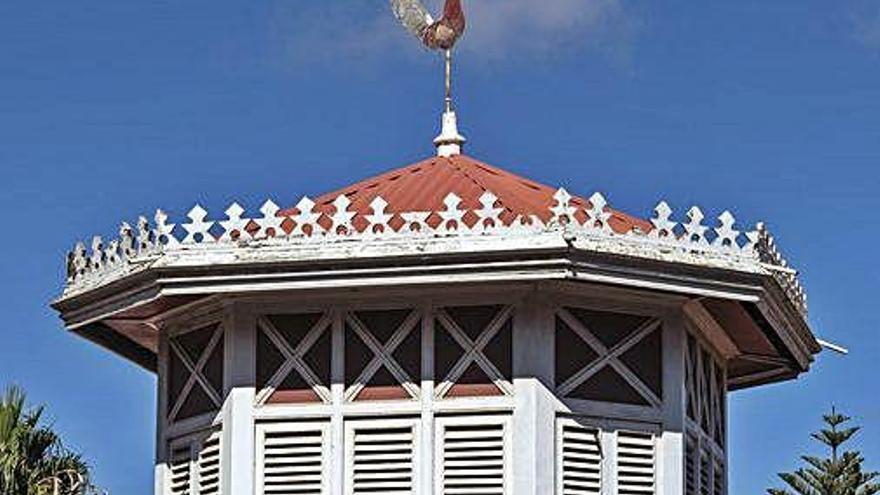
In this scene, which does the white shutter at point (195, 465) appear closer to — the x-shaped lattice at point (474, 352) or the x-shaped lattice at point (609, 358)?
the x-shaped lattice at point (474, 352)

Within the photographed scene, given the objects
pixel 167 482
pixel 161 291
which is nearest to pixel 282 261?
pixel 161 291

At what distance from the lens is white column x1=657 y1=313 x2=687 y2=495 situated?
90.1 feet

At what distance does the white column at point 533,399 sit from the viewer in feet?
87.7

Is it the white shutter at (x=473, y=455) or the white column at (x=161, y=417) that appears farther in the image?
the white column at (x=161, y=417)

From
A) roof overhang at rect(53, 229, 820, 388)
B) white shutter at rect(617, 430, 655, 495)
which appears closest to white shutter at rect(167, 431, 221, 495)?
roof overhang at rect(53, 229, 820, 388)

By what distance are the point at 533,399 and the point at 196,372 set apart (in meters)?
3.59

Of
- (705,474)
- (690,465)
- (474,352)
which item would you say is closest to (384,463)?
(474,352)

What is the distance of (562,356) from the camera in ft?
89.5

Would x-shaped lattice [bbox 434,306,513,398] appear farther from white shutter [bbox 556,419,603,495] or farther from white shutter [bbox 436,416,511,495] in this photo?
white shutter [bbox 556,419,603,495]

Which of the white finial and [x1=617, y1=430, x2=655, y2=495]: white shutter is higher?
the white finial

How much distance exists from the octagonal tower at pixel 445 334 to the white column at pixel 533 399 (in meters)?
0.02

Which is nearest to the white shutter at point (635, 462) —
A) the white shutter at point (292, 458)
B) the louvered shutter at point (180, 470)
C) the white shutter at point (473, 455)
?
the white shutter at point (473, 455)

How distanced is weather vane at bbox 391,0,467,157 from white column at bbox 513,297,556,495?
346cm

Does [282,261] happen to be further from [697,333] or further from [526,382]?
[697,333]
